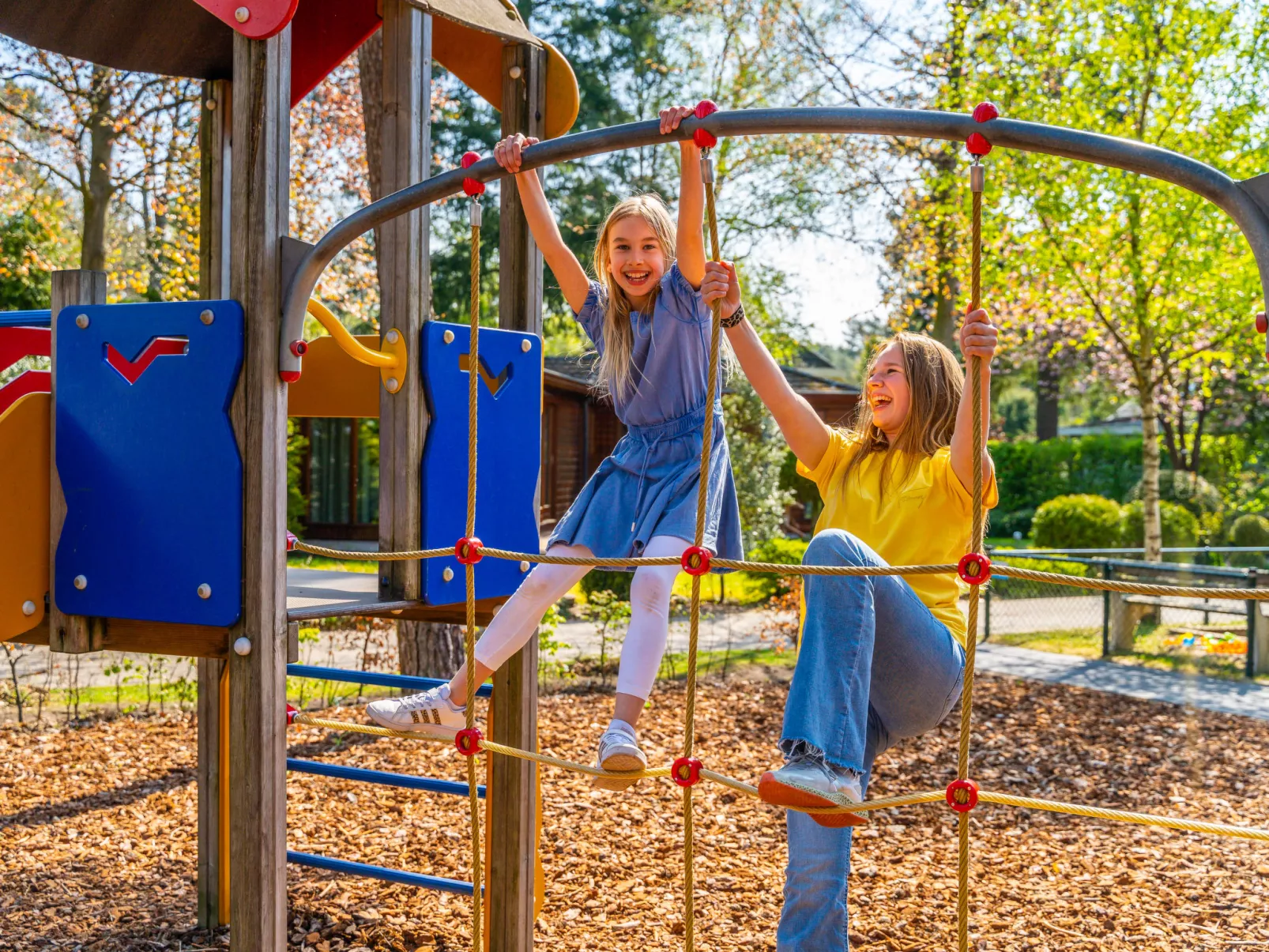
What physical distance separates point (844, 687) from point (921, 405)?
2.58ft

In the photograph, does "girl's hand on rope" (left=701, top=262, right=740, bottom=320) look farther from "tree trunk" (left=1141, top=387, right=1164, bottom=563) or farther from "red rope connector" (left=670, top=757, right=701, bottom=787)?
"tree trunk" (left=1141, top=387, right=1164, bottom=563)

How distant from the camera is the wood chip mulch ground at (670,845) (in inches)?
145

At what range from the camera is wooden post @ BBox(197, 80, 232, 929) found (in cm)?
339

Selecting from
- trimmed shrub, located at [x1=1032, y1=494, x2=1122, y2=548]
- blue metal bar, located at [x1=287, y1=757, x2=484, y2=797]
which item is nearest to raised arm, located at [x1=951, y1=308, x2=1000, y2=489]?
blue metal bar, located at [x1=287, y1=757, x2=484, y2=797]

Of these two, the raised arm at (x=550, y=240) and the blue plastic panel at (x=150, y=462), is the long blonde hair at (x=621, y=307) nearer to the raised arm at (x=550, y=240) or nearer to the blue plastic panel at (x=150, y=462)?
the raised arm at (x=550, y=240)

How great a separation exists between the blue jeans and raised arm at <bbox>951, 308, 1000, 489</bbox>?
26 cm

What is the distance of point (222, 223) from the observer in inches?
136

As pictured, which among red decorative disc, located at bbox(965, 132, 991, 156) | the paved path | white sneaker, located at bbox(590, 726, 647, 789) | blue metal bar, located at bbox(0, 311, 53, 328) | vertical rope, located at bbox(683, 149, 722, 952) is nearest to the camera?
red decorative disc, located at bbox(965, 132, 991, 156)

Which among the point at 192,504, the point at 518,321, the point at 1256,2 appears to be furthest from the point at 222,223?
the point at 1256,2

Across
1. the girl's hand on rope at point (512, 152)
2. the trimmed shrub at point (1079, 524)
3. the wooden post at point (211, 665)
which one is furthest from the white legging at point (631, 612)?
the trimmed shrub at point (1079, 524)

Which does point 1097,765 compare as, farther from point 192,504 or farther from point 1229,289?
point 192,504

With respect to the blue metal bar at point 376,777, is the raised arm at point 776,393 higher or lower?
higher

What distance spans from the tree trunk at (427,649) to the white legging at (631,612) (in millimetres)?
3605

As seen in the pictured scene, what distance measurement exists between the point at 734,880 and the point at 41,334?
117 inches
